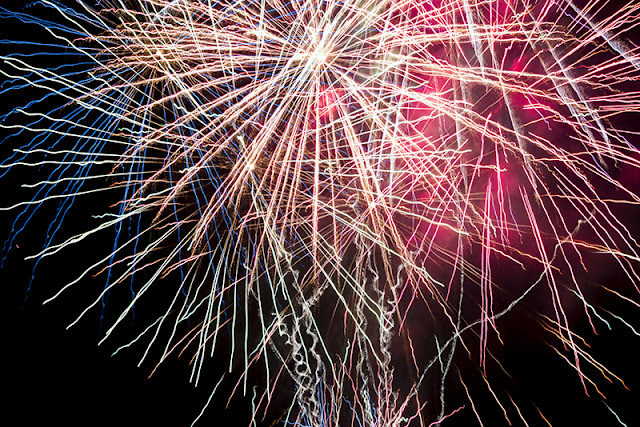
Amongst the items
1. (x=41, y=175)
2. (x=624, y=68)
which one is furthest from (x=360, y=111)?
(x=41, y=175)

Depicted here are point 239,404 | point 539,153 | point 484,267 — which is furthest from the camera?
point 239,404

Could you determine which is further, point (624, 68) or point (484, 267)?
point (484, 267)

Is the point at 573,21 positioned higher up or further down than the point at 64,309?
higher up

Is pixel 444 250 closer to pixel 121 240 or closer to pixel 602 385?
pixel 602 385

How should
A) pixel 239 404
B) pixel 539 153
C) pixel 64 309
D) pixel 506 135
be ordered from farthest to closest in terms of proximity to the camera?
pixel 239 404, pixel 64 309, pixel 506 135, pixel 539 153

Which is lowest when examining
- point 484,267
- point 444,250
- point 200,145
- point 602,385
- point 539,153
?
point 602,385

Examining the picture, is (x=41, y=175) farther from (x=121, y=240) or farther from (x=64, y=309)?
(x=64, y=309)

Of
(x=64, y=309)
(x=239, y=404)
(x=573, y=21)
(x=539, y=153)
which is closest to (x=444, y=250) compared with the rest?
(x=539, y=153)
